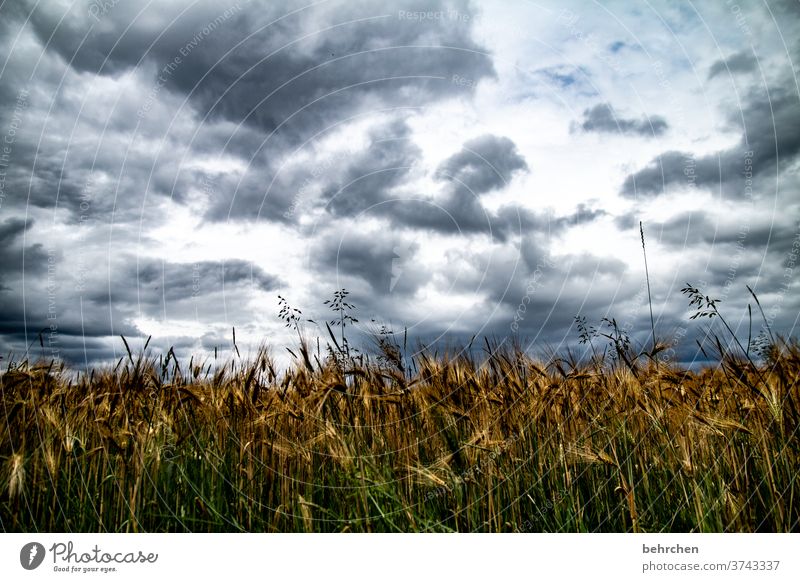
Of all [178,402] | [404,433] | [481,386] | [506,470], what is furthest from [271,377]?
[506,470]

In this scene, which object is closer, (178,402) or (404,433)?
(404,433)

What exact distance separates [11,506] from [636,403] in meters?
5.45

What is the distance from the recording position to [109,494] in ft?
14.5

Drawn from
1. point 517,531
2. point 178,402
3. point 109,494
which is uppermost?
point 178,402

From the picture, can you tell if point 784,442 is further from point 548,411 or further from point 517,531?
point 517,531

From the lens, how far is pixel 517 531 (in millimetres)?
4305

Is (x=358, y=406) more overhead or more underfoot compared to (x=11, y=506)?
more overhead
